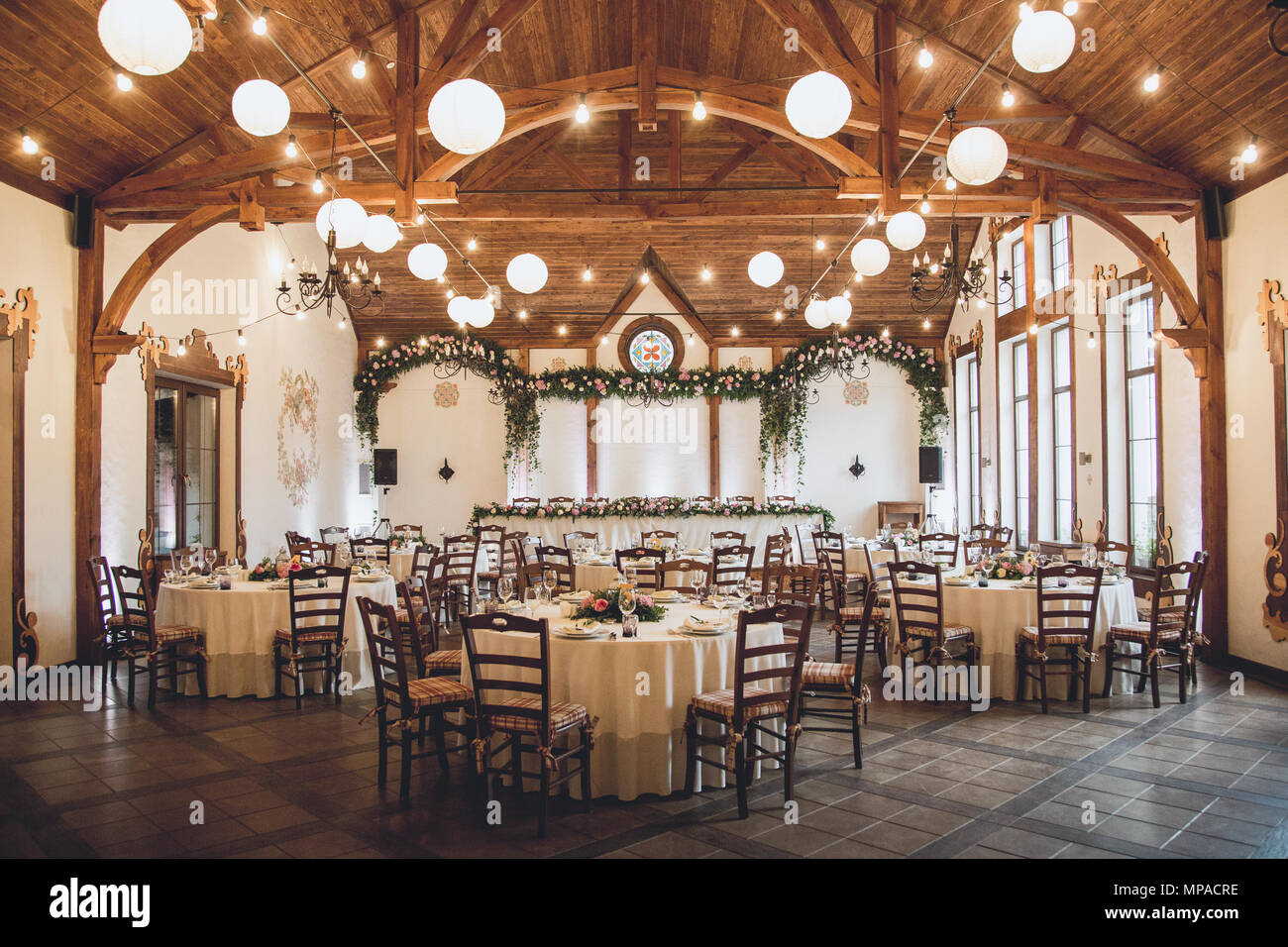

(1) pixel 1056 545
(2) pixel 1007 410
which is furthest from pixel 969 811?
(2) pixel 1007 410

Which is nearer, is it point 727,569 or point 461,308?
point 727,569

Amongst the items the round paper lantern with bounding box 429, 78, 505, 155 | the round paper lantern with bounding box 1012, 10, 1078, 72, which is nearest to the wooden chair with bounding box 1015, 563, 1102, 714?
the round paper lantern with bounding box 1012, 10, 1078, 72

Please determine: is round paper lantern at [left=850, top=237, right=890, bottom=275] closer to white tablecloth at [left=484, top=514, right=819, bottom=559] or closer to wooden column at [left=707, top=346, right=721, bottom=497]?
white tablecloth at [left=484, top=514, right=819, bottom=559]

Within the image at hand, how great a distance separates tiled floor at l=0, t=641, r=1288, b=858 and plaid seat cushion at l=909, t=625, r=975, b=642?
0.60 m

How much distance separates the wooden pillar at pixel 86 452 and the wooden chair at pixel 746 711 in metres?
6.03

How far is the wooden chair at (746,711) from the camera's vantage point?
13.1ft

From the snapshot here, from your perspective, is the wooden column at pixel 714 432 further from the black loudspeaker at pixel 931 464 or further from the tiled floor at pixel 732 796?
Answer: the tiled floor at pixel 732 796

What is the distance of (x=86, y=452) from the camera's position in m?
7.39

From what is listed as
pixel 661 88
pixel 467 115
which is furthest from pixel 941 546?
pixel 467 115

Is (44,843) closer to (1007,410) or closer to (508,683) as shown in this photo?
(508,683)

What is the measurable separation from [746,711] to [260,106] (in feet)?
13.4

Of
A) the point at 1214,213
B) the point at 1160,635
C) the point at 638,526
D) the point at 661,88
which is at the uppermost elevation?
the point at 661,88

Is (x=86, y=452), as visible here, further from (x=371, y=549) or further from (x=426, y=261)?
(x=426, y=261)

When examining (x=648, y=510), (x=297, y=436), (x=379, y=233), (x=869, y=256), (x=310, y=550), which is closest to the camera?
(x=379, y=233)
